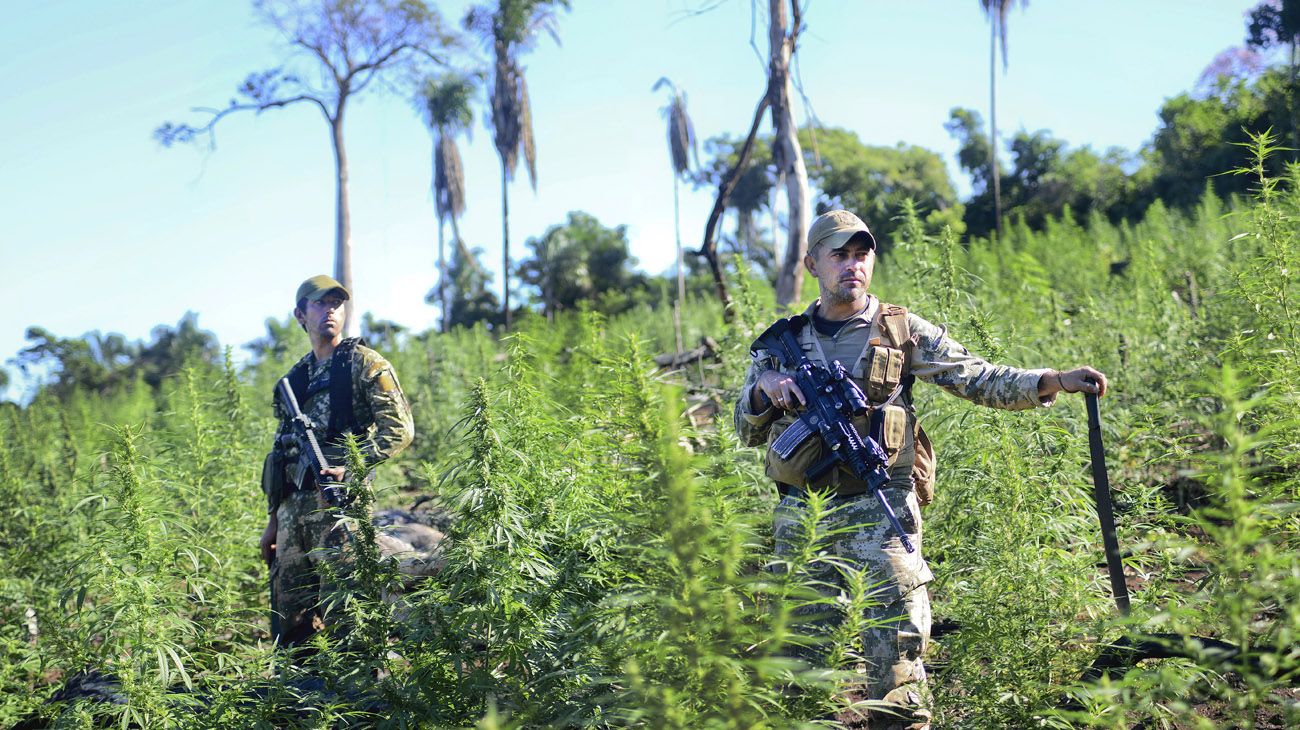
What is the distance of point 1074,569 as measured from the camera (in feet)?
11.0

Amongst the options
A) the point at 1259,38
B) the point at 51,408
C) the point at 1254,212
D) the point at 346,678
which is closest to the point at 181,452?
the point at 346,678

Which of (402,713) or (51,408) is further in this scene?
(51,408)

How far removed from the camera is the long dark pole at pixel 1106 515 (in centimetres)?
294

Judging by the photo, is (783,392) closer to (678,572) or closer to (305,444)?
(678,572)

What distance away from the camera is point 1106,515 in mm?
3057

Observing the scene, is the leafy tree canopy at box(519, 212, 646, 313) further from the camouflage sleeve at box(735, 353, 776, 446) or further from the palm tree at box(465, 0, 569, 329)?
the camouflage sleeve at box(735, 353, 776, 446)

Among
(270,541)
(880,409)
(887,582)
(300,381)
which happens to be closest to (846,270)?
(880,409)

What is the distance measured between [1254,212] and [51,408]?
538 inches

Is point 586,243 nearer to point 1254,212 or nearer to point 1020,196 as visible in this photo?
point 1020,196

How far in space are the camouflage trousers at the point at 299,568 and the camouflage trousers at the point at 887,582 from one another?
2.47 m

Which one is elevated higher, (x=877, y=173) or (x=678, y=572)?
(x=877, y=173)

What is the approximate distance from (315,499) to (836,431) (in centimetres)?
281

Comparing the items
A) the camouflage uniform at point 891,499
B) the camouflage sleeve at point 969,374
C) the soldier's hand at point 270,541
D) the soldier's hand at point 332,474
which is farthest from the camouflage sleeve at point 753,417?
the soldier's hand at point 270,541

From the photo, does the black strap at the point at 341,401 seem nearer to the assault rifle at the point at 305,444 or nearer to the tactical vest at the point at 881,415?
the assault rifle at the point at 305,444
